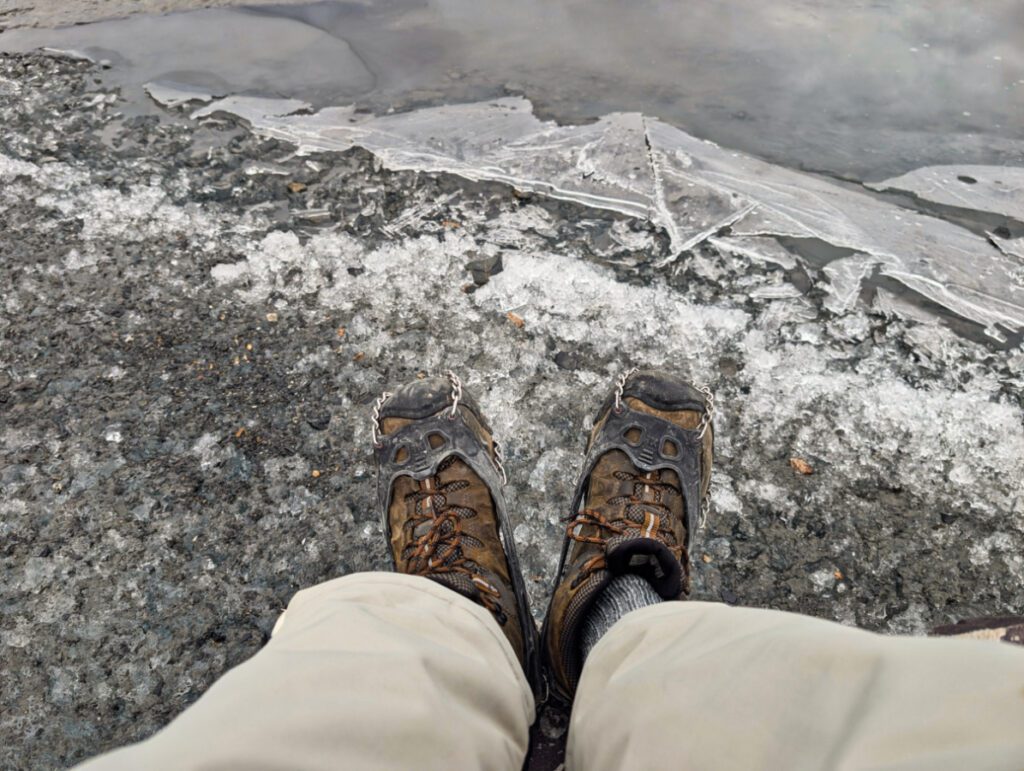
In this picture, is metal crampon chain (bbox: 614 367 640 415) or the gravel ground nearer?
the gravel ground

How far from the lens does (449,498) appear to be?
170 centimetres

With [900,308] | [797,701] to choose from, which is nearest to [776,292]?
[900,308]

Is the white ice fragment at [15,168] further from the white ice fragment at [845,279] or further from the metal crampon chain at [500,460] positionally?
the white ice fragment at [845,279]

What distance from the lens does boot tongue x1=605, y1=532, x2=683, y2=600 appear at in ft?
4.53

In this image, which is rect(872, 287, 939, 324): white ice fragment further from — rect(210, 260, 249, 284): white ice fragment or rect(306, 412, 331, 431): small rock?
rect(210, 260, 249, 284): white ice fragment

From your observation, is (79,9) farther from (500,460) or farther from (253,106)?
(500,460)

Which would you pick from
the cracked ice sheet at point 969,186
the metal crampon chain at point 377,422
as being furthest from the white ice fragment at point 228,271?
the cracked ice sheet at point 969,186

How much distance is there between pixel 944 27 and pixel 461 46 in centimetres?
208

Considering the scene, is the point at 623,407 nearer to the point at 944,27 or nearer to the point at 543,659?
the point at 543,659

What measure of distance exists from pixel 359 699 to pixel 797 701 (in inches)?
19.8

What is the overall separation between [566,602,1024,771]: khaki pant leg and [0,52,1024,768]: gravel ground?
2.14 feet

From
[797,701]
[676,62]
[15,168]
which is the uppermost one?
[676,62]

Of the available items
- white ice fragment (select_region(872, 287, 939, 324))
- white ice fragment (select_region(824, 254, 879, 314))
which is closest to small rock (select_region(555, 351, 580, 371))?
white ice fragment (select_region(824, 254, 879, 314))

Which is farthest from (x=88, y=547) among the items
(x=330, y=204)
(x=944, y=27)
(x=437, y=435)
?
(x=944, y=27)
